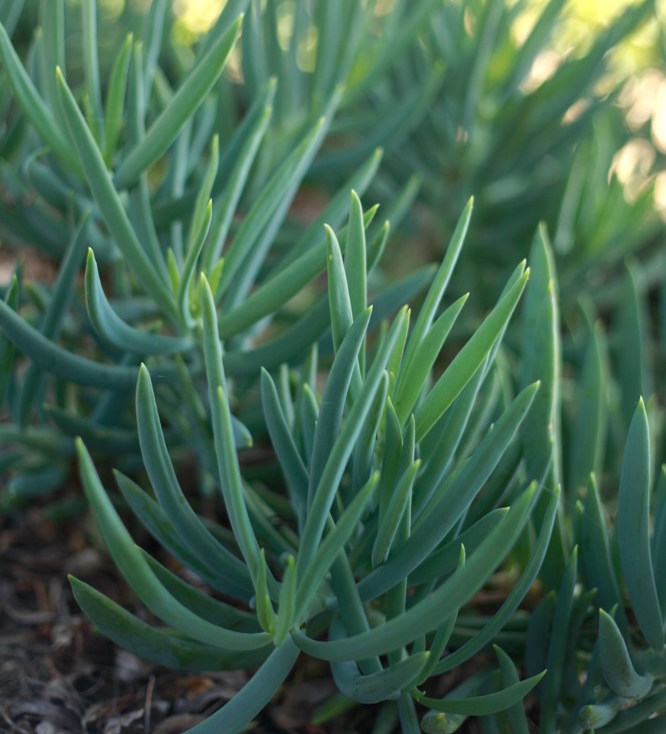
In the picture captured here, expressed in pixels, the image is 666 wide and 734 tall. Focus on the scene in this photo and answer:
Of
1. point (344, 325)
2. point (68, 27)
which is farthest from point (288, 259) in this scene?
point (68, 27)

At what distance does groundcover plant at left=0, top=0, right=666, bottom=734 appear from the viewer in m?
0.50

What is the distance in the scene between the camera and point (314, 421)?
0.59 m

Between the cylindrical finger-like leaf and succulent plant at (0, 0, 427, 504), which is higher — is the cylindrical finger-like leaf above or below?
below

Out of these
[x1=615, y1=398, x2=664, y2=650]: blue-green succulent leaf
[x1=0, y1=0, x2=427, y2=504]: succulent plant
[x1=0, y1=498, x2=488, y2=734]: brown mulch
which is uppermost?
[x1=0, y1=0, x2=427, y2=504]: succulent plant

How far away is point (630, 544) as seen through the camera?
553 millimetres

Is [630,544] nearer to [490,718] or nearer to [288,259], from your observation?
[490,718]

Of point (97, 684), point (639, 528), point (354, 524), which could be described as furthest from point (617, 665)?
point (97, 684)

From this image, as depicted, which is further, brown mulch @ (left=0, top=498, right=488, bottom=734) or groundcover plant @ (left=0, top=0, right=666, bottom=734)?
brown mulch @ (left=0, top=498, right=488, bottom=734)

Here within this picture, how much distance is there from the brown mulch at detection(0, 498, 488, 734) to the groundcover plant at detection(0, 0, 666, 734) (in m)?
0.05

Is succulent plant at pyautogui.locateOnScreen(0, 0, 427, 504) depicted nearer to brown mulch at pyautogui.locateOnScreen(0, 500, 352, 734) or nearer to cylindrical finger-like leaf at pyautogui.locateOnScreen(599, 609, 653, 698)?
brown mulch at pyautogui.locateOnScreen(0, 500, 352, 734)

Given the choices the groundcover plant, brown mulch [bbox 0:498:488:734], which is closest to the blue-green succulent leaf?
the groundcover plant

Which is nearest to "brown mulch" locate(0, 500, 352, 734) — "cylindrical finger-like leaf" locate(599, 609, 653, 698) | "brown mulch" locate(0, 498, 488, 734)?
"brown mulch" locate(0, 498, 488, 734)

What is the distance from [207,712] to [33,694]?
13 centimetres

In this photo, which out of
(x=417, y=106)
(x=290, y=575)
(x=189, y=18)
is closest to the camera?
(x=290, y=575)
